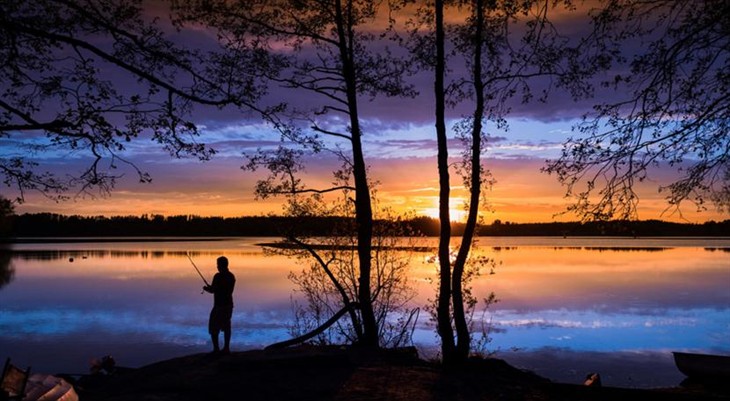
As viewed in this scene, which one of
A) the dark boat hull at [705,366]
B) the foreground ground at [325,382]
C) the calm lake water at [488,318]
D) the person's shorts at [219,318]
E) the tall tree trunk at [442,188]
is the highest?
the tall tree trunk at [442,188]

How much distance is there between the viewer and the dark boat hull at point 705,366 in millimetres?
16922

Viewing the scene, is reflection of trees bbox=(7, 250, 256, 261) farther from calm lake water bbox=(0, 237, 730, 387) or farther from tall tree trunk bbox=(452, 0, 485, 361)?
tall tree trunk bbox=(452, 0, 485, 361)

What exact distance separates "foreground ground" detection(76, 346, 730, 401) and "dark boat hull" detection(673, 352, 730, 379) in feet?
17.6

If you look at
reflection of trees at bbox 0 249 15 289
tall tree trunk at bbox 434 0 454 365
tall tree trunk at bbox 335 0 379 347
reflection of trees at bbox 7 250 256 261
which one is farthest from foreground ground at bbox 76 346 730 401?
reflection of trees at bbox 7 250 256 261

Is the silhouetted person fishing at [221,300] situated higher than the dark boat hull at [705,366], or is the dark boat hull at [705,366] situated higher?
the silhouetted person fishing at [221,300]

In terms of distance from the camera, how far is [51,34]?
9344mm

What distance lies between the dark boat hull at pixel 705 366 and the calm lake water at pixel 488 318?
1788 mm

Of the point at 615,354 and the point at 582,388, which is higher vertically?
the point at 582,388

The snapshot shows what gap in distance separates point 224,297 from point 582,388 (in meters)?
8.19

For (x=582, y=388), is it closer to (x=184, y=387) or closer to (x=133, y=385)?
(x=184, y=387)

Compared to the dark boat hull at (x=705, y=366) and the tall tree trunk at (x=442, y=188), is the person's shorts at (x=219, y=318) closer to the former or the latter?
the tall tree trunk at (x=442, y=188)

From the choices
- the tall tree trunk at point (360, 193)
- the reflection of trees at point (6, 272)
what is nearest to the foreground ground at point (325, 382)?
the tall tree trunk at point (360, 193)

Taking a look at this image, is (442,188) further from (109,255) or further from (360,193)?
(109,255)

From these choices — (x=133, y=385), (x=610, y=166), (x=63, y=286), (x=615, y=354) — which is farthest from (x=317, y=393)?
(x=63, y=286)
